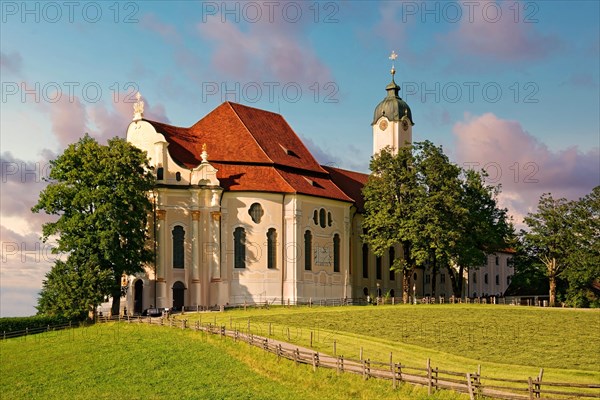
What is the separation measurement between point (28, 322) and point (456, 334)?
31.0 meters

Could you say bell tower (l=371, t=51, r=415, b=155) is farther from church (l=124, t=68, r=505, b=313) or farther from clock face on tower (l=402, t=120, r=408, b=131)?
church (l=124, t=68, r=505, b=313)

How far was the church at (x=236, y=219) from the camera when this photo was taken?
73.4 metres

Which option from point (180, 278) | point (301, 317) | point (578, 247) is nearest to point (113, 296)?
point (180, 278)

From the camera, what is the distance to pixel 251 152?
79.8m

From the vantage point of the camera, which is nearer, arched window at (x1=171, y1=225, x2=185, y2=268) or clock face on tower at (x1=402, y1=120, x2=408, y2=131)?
arched window at (x1=171, y1=225, x2=185, y2=268)

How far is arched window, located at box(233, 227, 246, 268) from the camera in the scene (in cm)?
7556

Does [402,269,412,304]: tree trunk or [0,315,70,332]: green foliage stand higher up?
[402,269,412,304]: tree trunk

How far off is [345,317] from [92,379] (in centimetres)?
2390

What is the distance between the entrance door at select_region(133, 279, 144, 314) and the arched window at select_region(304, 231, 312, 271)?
15.2m

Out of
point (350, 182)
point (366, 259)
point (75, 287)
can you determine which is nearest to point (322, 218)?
point (366, 259)

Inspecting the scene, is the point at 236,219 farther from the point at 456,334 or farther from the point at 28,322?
the point at 456,334

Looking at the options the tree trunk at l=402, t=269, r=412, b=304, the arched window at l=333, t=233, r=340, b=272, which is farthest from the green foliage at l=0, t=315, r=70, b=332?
the tree trunk at l=402, t=269, r=412, b=304

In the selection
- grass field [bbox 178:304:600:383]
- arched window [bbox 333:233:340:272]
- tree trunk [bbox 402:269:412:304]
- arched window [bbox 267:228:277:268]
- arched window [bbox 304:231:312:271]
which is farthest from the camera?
tree trunk [bbox 402:269:412:304]

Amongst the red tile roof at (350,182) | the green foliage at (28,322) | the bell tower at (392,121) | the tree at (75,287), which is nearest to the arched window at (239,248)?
the tree at (75,287)
